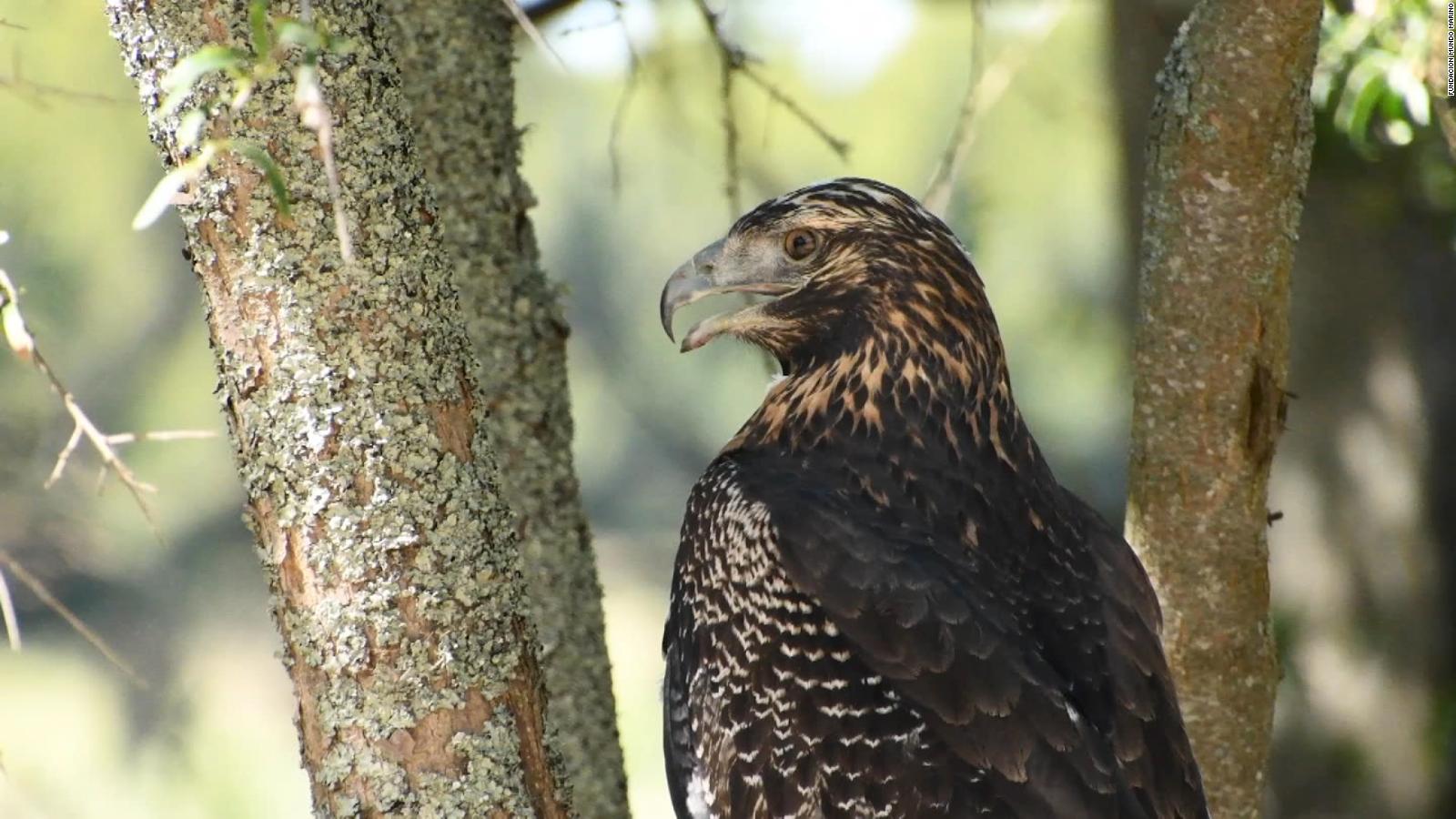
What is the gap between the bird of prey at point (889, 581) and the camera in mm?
3332

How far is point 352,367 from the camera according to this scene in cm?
277

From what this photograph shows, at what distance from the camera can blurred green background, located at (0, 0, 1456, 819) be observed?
7.41 m

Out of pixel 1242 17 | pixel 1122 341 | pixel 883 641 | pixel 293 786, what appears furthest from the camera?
pixel 293 786

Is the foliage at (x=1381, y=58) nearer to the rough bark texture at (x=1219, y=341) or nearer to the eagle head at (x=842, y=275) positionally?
the rough bark texture at (x=1219, y=341)

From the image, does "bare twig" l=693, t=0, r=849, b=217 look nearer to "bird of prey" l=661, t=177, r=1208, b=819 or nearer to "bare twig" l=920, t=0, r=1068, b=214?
"bare twig" l=920, t=0, r=1068, b=214

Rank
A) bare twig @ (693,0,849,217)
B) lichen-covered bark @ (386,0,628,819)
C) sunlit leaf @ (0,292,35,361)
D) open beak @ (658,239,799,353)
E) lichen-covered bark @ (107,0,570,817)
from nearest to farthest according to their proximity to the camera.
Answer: sunlit leaf @ (0,292,35,361) < lichen-covered bark @ (107,0,570,817) < open beak @ (658,239,799,353) < lichen-covered bark @ (386,0,628,819) < bare twig @ (693,0,849,217)

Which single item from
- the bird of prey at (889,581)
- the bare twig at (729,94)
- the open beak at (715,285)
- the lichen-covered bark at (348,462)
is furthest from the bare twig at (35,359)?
the bare twig at (729,94)

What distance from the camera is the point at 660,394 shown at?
12375mm

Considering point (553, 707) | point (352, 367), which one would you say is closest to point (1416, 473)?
point (553, 707)

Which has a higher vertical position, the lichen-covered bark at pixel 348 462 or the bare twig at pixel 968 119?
the bare twig at pixel 968 119

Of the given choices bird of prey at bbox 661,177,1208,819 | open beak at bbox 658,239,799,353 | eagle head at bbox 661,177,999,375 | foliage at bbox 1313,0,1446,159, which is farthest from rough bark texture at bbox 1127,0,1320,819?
open beak at bbox 658,239,799,353

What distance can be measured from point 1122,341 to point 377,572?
5.39m

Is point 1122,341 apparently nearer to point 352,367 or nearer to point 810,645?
point 810,645

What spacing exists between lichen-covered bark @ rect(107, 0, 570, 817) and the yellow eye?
4.52 feet
